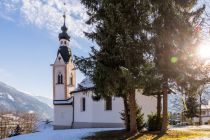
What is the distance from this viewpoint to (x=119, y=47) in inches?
771

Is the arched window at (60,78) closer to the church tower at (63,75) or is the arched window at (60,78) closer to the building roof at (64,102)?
the church tower at (63,75)

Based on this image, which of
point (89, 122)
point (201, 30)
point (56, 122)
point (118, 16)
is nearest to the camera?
point (118, 16)

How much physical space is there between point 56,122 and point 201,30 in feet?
93.3

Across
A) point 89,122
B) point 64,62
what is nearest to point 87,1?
point 89,122

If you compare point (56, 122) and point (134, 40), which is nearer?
point (134, 40)

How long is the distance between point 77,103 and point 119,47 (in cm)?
2037

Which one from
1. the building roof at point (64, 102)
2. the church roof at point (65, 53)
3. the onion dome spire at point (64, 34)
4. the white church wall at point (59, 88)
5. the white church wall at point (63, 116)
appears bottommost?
the white church wall at point (63, 116)

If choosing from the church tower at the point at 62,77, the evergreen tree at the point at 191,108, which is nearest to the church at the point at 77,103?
the church tower at the point at 62,77

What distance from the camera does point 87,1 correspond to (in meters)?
21.4

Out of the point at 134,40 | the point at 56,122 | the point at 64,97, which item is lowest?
the point at 56,122

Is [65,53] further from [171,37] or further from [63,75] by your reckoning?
[171,37]

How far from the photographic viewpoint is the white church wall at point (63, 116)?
43594 mm

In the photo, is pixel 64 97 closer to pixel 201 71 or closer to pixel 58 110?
pixel 58 110

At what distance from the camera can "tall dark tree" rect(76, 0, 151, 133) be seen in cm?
1962
